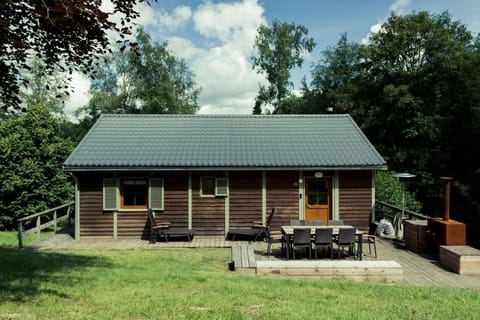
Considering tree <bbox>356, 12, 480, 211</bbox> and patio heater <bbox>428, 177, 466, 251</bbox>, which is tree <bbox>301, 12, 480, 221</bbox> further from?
patio heater <bbox>428, 177, 466, 251</bbox>

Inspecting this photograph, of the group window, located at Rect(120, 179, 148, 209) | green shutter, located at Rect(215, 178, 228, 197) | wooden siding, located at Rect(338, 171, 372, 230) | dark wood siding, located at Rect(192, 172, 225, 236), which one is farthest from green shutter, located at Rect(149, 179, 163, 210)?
wooden siding, located at Rect(338, 171, 372, 230)

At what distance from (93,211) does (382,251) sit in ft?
30.0

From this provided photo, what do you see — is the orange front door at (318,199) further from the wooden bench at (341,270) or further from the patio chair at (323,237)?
the wooden bench at (341,270)

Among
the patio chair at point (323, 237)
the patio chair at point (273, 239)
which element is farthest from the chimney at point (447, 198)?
the patio chair at point (273, 239)

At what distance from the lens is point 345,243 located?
9953 millimetres

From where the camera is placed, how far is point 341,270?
8.30 meters

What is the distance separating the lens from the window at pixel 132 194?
13000 millimetres

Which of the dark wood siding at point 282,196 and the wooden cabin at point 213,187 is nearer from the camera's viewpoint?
the wooden cabin at point 213,187

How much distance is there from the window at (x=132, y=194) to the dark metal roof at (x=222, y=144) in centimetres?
61

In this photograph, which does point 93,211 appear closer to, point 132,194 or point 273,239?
point 132,194

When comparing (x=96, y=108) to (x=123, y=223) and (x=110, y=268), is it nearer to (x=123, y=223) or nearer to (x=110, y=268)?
(x=123, y=223)

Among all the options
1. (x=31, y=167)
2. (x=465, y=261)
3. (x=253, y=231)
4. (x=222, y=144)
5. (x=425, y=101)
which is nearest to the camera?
(x=465, y=261)

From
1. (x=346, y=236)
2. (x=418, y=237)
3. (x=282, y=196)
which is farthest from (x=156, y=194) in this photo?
(x=418, y=237)

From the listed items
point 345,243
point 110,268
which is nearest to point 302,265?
point 345,243
